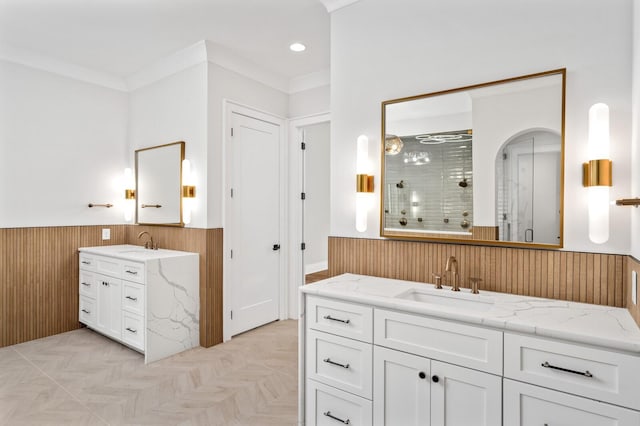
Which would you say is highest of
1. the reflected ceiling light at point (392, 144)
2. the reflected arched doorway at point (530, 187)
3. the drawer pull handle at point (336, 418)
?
the reflected ceiling light at point (392, 144)

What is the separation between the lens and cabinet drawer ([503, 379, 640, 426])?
1206 mm

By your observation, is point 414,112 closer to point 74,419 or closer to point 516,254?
point 516,254

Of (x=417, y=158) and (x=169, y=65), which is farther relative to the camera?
(x=169, y=65)

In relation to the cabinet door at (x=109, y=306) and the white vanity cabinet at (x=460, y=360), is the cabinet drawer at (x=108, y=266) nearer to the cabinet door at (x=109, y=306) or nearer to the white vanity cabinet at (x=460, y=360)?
the cabinet door at (x=109, y=306)

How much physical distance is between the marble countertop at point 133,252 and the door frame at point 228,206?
41cm

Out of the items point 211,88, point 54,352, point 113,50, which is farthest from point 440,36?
point 54,352

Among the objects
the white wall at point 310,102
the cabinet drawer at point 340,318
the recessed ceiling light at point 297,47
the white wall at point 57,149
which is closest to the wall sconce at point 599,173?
the cabinet drawer at point 340,318

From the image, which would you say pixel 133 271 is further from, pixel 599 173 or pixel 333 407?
pixel 599 173

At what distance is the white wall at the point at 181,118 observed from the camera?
3326 millimetres

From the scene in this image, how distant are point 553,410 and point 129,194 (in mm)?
4201

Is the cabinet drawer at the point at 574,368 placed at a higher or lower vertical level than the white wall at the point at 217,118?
lower

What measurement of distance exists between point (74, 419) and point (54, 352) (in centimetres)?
132

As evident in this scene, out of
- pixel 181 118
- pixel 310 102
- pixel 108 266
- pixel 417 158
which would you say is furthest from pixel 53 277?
pixel 417 158

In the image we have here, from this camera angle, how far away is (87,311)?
3660mm
